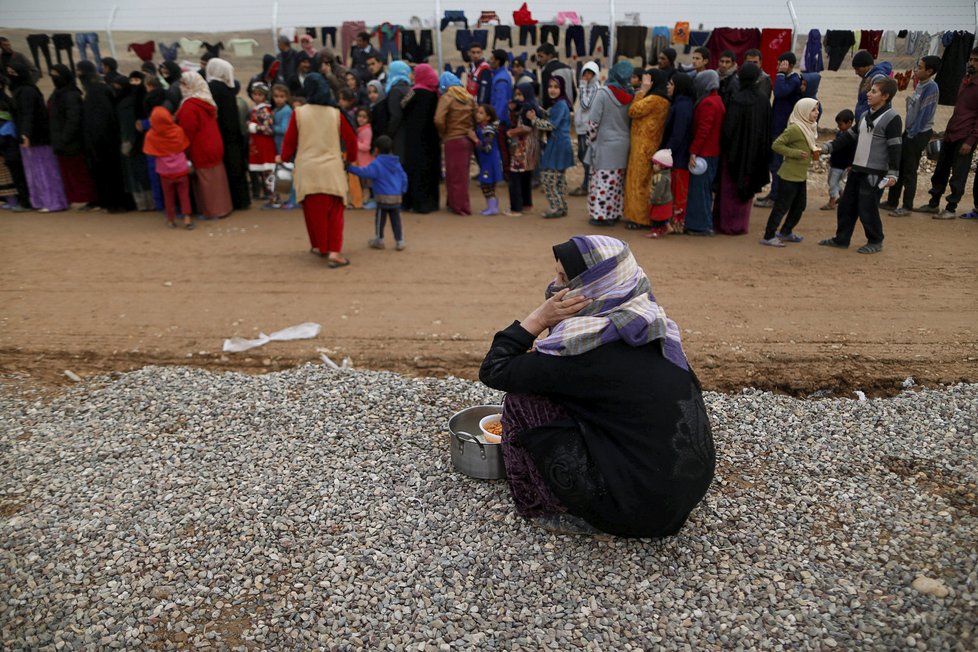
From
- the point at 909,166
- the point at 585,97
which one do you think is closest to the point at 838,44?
the point at 909,166

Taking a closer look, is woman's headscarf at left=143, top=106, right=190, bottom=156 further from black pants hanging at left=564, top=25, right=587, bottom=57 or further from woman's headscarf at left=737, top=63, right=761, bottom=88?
black pants hanging at left=564, top=25, right=587, bottom=57

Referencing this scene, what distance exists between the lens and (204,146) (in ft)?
27.6

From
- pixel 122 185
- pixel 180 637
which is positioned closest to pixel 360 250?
pixel 122 185

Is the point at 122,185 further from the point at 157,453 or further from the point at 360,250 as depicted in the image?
the point at 157,453

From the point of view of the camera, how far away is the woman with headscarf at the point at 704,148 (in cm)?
743

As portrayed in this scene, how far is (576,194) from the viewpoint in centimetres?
1026

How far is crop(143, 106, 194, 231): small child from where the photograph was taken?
7.96 metres

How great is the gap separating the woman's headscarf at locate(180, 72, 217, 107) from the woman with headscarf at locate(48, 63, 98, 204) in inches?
62.3

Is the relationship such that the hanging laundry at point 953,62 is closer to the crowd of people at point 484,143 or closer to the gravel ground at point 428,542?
the crowd of people at point 484,143

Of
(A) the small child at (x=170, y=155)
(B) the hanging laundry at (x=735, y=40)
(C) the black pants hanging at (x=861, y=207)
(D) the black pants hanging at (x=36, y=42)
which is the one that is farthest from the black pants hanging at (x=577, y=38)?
(D) the black pants hanging at (x=36, y=42)

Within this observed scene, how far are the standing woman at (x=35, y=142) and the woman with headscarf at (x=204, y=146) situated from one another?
1.97m

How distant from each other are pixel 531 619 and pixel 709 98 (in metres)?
6.14

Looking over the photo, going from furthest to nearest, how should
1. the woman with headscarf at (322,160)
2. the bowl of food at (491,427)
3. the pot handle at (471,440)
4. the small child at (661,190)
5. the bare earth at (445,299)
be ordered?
the small child at (661,190), the woman with headscarf at (322,160), the bare earth at (445,299), the bowl of food at (491,427), the pot handle at (471,440)

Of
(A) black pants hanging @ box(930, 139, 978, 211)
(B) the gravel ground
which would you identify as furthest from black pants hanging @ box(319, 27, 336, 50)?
(B) the gravel ground
